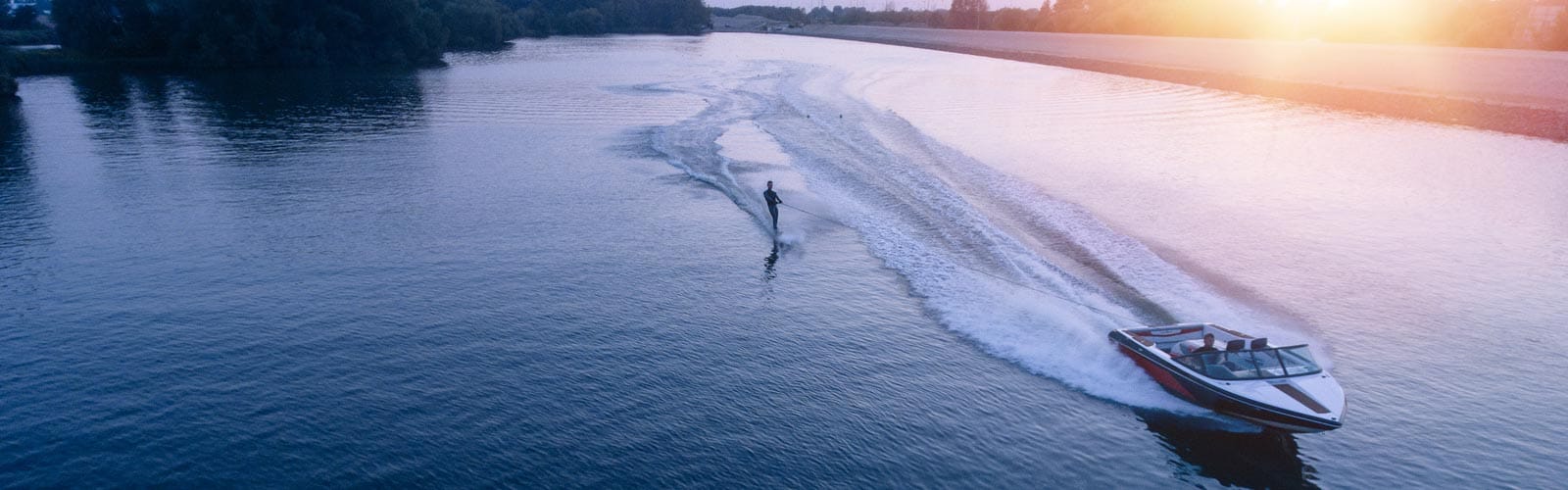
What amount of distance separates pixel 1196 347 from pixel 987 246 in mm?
9601

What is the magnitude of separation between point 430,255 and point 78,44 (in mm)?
101136

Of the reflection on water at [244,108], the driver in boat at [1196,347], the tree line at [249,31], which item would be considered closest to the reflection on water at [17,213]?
the reflection on water at [244,108]

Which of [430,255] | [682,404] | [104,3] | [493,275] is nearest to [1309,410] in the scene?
[682,404]

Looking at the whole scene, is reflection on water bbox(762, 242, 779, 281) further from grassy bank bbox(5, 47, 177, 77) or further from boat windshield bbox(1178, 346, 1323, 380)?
grassy bank bbox(5, 47, 177, 77)

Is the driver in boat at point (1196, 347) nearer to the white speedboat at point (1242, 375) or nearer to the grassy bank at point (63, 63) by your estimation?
the white speedboat at point (1242, 375)

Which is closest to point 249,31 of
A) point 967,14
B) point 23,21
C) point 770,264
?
point 23,21

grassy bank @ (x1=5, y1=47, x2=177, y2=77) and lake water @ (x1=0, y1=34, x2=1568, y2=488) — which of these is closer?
lake water @ (x1=0, y1=34, x2=1568, y2=488)

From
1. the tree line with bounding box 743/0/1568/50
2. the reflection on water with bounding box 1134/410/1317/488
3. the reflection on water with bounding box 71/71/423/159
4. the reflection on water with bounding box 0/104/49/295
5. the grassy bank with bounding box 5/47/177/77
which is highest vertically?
the tree line with bounding box 743/0/1568/50

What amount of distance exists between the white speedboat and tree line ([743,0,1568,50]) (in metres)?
80.8

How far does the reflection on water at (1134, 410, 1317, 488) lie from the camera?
55.2ft

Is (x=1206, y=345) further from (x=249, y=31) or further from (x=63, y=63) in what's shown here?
(x=63, y=63)

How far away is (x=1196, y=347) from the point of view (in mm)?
19594

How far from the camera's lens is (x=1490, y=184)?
3944 cm

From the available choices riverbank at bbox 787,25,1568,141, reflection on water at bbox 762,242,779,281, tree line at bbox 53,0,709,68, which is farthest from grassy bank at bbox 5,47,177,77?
riverbank at bbox 787,25,1568,141
